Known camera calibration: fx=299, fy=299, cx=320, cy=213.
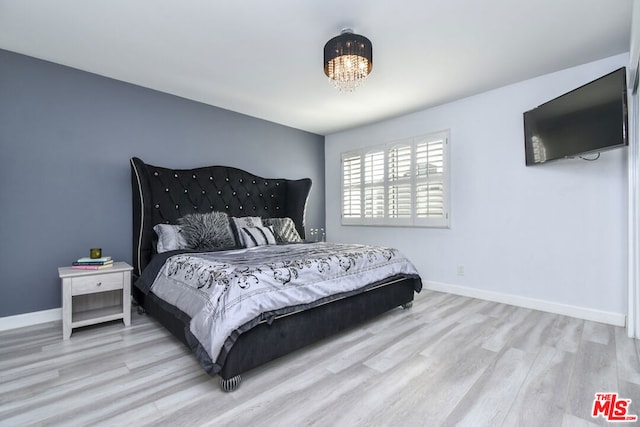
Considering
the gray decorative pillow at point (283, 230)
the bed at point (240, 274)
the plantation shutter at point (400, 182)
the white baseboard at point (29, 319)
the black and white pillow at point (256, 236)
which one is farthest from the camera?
the plantation shutter at point (400, 182)

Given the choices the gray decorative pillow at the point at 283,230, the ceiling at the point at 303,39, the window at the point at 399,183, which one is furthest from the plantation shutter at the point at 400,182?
the gray decorative pillow at the point at 283,230

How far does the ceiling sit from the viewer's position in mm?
2162

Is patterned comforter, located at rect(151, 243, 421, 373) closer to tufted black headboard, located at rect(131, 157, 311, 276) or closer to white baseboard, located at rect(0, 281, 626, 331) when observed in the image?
tufted black headboard, located at rect(131, 157, 311, 276)

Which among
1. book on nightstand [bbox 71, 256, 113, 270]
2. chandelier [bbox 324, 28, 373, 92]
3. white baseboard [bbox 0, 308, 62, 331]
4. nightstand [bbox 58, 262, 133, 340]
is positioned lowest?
white baseboard [bbox 0, 308, 62, 331]

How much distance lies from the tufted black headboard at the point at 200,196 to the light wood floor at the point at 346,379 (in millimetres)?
1102

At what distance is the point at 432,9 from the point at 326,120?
2.66m

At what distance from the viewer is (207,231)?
11.0ft

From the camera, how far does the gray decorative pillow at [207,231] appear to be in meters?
3.25

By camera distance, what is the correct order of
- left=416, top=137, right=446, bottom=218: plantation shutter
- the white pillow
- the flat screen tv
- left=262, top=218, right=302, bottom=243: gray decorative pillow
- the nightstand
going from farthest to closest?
left=416, top=137, right=446, bottom=218: plantation shutter → left=262, top=218, right=302, bottom=243: gray decorative pillow → the white pillow → the nightstand → the flat screen tv

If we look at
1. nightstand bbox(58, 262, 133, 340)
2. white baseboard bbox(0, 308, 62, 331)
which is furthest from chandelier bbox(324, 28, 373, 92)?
white baseboard bbox(0, 308, 62, 331)

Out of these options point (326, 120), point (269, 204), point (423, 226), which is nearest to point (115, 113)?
point (269, 204)

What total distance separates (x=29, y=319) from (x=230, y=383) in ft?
7.93

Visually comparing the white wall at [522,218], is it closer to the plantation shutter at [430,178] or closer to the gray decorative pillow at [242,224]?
the plantation shutter at [430,178]

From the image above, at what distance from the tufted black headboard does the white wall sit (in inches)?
74.1
